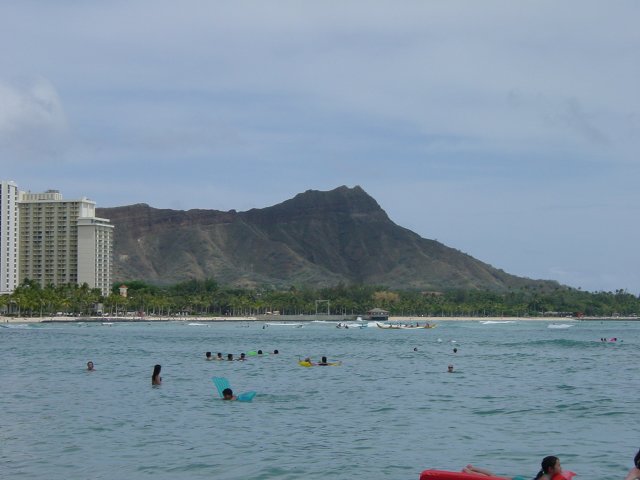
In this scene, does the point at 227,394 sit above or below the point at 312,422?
above

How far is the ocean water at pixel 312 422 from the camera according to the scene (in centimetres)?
2273

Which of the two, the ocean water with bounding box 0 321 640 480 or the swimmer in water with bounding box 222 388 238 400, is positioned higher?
the swimmer in water with bounding box 222 388 238 400

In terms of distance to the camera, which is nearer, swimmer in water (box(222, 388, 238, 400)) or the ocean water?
the ocean water

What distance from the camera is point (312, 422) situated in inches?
1203

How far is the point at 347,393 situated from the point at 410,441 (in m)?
14.1

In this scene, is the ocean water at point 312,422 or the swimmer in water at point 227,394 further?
the swimmer in water at point 227,394

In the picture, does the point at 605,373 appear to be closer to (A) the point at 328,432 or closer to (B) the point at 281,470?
(A) the point at 328,432

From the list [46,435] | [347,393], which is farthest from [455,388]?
[46,435]

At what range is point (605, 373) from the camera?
53.9 meters

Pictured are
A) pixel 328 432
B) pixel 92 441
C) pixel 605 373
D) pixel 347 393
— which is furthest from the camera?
pixel 605 373

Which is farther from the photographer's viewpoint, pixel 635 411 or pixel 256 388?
pixel 256 388

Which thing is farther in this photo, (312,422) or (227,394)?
(227,394)

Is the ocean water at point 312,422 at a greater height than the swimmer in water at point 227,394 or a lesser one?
lesser

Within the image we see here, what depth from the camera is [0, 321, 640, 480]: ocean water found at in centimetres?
2273
